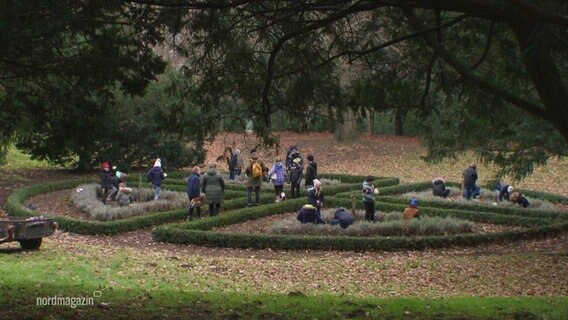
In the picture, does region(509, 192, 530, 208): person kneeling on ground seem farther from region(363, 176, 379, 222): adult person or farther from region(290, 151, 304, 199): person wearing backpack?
region(290, 151, 304, 199): person wearing backpack

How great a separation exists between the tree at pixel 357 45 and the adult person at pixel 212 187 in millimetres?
8750

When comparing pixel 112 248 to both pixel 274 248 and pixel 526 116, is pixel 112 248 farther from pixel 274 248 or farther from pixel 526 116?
pixel 526 116

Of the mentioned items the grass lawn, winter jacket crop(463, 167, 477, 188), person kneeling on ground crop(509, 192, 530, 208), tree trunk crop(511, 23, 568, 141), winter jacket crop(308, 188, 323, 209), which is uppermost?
tree trunk crop(511, 23, 568, 141)

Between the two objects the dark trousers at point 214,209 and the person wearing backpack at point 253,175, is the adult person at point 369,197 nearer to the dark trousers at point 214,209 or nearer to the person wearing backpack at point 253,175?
the person wearing backpack at point 253,175

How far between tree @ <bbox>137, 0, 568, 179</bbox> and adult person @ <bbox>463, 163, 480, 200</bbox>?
39.4 ft

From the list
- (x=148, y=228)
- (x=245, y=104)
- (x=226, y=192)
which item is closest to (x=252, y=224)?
(x=148, y=228)

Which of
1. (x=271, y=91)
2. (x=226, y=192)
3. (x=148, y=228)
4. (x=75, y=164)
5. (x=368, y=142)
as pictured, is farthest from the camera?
(x=368, y=142)

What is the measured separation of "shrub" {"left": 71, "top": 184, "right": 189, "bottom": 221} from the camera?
1973 centimetres

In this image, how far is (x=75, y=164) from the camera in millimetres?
31547

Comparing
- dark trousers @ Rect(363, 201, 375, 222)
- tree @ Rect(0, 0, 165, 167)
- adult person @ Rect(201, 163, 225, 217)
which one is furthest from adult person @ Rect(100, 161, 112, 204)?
tree @ Rect(0, 0, 165, 167)

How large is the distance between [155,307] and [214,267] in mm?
5700

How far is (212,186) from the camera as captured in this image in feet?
63.8

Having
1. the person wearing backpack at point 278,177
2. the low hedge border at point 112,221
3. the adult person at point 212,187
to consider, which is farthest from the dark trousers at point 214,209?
the person wearing backpack at point 278,177

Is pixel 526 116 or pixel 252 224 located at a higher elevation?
pixel 526 116
